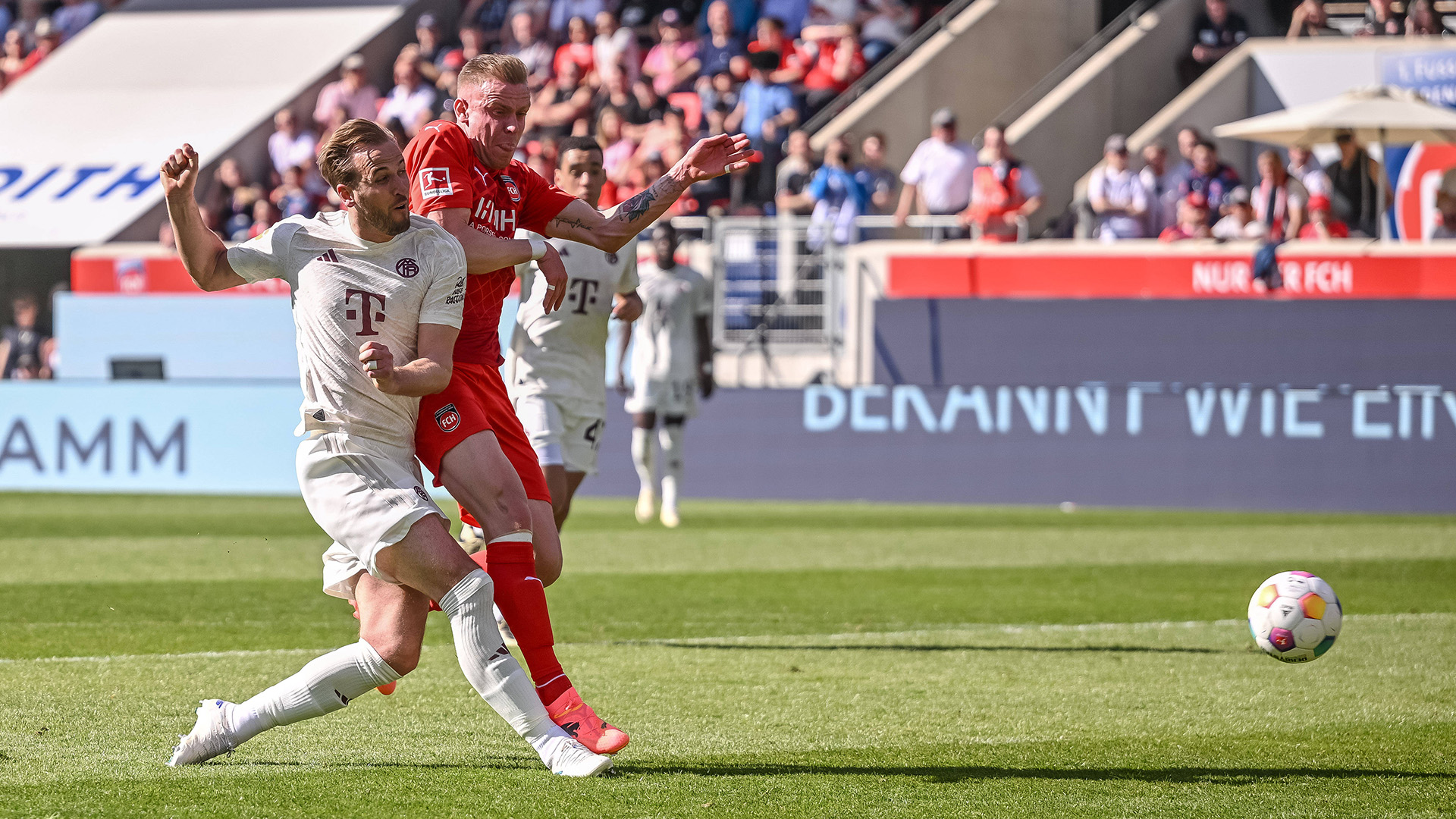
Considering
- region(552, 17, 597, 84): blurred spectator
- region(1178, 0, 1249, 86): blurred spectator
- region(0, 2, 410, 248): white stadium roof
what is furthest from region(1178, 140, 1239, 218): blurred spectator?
region(0, 2, 410, 248): white stadium roof

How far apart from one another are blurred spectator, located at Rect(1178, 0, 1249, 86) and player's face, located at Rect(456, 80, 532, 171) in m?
16.7

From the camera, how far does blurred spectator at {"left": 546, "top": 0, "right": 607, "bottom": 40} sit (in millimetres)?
23875

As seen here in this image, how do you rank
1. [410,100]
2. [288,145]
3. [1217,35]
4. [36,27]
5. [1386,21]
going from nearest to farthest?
1. [1386,21]
2. [1217,35]
3. [410,100]
4. [288,145]
5. [36,27]

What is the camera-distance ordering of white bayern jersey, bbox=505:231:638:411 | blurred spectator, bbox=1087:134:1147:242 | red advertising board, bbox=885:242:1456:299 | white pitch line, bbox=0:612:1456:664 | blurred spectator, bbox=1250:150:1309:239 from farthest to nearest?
blurred spectator, bbox=1087:134:1147:242
blurred spectator, bbox=1250:150:1309:239
red advertising board, bbox=885:242:1456:299
white bayern jersey, bbox=505:231:638:411
white pitch line, bbox=0:612:1456:664

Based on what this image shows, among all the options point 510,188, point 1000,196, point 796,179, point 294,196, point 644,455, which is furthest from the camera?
point 294,196

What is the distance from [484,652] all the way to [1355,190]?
15157mm

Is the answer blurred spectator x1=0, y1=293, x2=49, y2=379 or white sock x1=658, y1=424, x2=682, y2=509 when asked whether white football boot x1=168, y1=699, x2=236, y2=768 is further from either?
blurred spectator x1=0, y1=293, x2=49, y2=379

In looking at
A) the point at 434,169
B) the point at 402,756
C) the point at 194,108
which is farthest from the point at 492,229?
the point at 194,108

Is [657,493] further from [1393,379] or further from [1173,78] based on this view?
[1173,78]

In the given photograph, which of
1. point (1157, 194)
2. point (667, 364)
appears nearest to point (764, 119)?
point (1157, 194)

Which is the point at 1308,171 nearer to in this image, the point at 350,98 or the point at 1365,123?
the point at 1365,123

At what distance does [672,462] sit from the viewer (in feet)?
49.2

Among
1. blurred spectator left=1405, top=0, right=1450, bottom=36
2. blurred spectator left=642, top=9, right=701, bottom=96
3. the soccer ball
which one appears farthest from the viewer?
blurred spectator left=642, top=9, right=701, bottom=96

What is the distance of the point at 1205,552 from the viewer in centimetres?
1263
